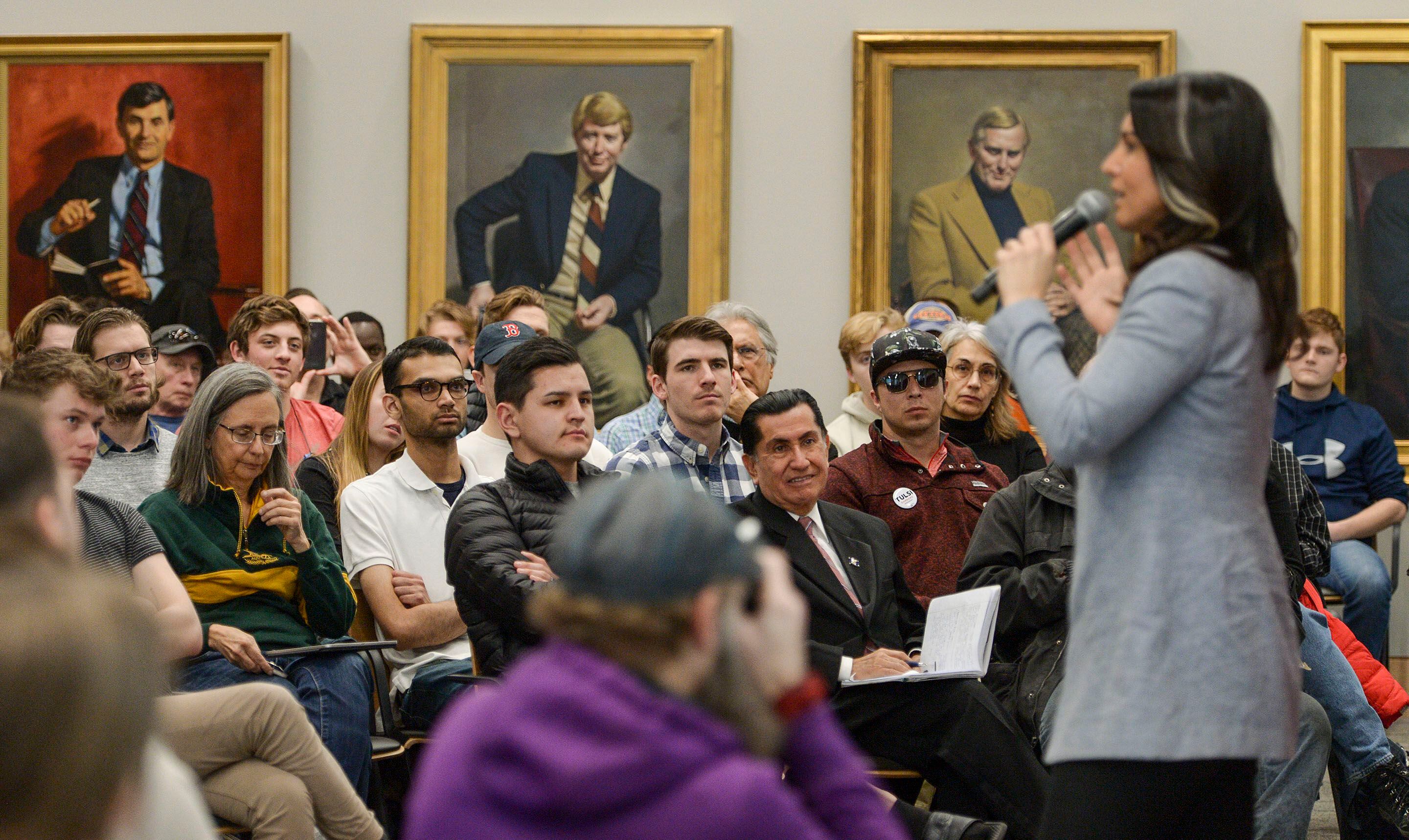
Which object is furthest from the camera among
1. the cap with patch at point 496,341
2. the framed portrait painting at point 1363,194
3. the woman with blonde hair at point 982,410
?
the framed portrait painting at point 1363,194

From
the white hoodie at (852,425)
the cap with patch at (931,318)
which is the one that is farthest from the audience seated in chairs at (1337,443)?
the white hoodie at (852,425)

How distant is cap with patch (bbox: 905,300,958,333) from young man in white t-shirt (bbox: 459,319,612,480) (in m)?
1.86

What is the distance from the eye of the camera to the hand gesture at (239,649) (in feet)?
11.5

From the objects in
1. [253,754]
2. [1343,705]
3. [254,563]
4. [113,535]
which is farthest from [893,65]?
[253,754]

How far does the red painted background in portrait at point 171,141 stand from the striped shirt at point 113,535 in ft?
12.0

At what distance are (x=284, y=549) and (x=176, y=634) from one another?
1.70 ft

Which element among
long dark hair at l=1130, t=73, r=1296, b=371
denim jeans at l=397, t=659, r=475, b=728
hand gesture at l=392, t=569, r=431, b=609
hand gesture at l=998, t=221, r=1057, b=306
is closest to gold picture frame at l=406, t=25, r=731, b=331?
hand gesture at l=392, t=569, r=431, b=609

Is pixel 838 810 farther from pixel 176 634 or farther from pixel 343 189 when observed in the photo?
pixel 343 189

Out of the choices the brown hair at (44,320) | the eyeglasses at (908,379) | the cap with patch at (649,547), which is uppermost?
the brown hair at (44,320)

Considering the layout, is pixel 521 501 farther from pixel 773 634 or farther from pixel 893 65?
pixel 893 65

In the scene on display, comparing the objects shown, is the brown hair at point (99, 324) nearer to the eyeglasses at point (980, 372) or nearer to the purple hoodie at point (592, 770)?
the eyeglasses at point (980, 372)

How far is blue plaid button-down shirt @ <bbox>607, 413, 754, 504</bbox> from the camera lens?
4.37m

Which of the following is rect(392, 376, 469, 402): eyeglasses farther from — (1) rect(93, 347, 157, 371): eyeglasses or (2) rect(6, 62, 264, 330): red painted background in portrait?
(2) rect(6, 62, 264, 330): red painted background in portrait

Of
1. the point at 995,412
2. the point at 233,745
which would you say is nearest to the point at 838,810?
the point at 233,745
